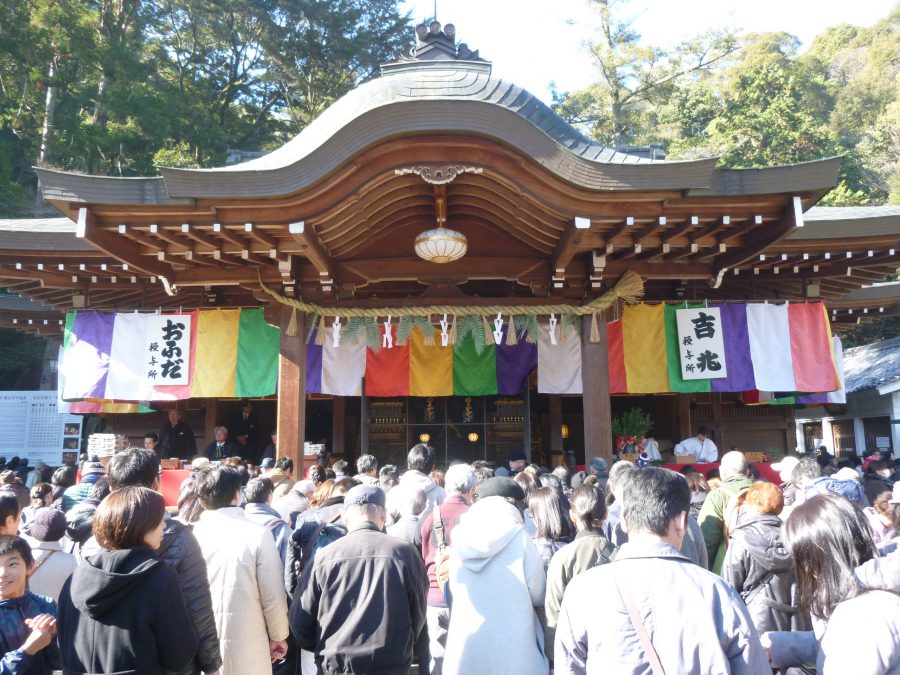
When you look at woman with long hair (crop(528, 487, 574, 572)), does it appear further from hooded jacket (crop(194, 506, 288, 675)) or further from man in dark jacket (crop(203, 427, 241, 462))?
man in dark jacket (crop(203, 427, 241, 462))

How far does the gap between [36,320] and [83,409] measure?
2483 millimetres

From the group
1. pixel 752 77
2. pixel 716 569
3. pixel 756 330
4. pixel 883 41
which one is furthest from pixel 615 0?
pixel 716 569

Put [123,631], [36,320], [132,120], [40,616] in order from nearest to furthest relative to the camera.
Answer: [123,631], [40,616], [36,320], [132,120]

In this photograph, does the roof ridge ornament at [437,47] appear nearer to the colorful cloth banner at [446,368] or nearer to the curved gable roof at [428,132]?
the curved gable roof at [428,132]

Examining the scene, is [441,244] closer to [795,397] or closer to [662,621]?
[662,621]

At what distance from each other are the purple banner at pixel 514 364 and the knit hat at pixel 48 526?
7161 millimetres

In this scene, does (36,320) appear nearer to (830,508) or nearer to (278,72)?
(830,508)

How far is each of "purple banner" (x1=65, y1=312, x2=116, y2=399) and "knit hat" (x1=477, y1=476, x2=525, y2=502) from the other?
24.4 feet

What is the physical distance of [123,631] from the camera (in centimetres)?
247

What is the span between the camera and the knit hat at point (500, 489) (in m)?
3.62

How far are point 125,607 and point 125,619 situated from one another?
43mm

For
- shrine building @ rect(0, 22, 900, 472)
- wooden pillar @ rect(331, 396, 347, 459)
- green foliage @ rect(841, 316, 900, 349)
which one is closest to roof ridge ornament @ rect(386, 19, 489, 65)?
shrine building @ rect(0, 22, 900, 472)

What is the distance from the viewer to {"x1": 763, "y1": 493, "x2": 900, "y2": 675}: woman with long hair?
190 centimetres

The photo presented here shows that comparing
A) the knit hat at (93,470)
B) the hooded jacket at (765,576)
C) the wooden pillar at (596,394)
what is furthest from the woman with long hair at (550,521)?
the wooden pillar at (596,394)
